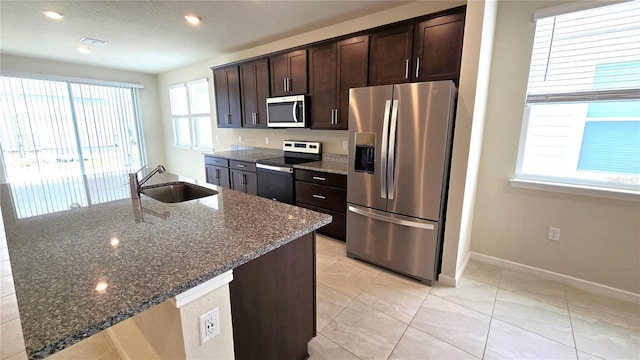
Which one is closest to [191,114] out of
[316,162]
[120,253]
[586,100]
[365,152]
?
[316,162]

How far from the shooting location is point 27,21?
306cm

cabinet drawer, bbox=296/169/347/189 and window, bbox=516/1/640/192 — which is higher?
window, bbox=516/1/640/192

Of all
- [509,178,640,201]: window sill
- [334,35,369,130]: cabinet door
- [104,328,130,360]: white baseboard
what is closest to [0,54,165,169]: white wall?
Answer: [334,35,369,130]: cabinet door

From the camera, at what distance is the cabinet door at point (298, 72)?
3371 mm

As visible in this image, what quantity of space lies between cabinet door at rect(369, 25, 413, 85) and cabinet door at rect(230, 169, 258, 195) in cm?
215

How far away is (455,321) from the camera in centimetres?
194

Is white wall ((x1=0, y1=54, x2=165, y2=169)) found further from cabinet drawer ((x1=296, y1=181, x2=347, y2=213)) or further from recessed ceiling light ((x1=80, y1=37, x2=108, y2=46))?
cabinet drawer ((x1=296, y1=181, x2=347, y2=213))

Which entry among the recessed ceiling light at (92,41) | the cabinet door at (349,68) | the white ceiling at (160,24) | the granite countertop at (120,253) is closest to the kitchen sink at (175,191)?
the granite countertop at (120,253)

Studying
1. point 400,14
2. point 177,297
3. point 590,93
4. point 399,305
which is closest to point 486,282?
point 399,305

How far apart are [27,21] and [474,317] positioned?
17.8 ft

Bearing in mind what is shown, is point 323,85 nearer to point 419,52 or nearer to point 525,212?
point 419,52

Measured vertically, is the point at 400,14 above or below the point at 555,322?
above

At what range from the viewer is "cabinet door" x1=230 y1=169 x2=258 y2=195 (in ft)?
12.9

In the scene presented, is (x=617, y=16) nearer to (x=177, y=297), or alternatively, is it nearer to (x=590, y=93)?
(x=590, y=93)
